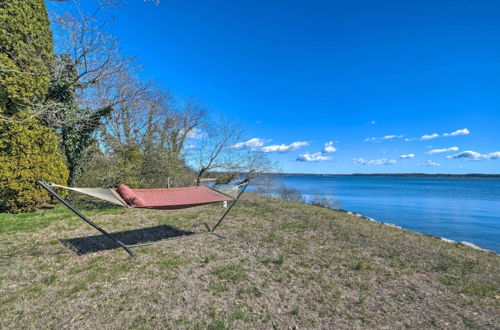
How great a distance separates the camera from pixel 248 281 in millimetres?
2902

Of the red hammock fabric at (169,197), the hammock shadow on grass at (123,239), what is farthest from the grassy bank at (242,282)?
the red hammock fabric at (169,197)

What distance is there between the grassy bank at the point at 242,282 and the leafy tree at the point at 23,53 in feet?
9.56

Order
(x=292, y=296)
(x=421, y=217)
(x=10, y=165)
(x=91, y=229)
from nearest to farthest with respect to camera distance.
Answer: (x=292, y=296) → (x=91, y=229) → (x=10, y=165) → (x=421, y=217)

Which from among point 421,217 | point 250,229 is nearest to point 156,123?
point 250,229

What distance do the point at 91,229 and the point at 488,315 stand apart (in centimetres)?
594

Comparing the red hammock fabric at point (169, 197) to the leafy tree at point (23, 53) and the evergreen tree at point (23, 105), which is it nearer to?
the evergreen tree at point (23, 105)

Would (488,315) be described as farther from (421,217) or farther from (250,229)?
Answer: (421,217)

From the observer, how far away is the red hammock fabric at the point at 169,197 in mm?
3594

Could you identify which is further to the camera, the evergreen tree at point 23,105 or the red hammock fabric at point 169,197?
the evergreen tree at point 23,105

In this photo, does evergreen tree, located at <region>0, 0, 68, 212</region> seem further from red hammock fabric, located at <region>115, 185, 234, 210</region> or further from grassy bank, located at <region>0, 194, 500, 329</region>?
red hammock fabric, located at <region>115, 185, 234, 210</region>

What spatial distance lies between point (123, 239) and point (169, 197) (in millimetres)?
1193

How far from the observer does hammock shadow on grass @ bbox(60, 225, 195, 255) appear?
389 cm

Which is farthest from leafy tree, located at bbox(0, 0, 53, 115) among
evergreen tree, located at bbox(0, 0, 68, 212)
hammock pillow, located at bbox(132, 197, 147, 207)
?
hammock pillow, located at bbox(132, 197, 147, 207)

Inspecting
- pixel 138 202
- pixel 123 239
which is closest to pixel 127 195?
pixel 138 202
